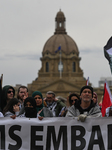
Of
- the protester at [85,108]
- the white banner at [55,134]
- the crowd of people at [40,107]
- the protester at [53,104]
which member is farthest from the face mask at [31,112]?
the protester at [53,104]

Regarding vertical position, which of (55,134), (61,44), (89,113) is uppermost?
(61,44)

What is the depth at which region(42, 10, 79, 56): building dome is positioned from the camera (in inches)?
4220

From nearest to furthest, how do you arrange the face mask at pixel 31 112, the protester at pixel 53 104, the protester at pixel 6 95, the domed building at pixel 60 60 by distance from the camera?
the face mask at pixel 31 112, the protester at pixel 6 95, the protester at pixel 53 104, the domed building at pixel 60 60

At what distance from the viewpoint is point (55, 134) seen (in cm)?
887

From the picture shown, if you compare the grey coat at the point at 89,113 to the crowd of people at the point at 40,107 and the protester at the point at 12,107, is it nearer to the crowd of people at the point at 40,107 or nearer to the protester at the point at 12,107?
the crowd of people at the point at 40,107

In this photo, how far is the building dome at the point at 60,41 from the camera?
10719 cm

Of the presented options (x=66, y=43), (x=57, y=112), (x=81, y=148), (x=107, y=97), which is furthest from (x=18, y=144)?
(x=66, y=43)

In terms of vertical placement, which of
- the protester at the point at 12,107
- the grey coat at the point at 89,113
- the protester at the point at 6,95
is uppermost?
the protester at the point at 6,95

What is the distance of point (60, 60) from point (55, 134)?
98.3 m

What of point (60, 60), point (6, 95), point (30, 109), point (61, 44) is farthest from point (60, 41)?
point (30, 109)

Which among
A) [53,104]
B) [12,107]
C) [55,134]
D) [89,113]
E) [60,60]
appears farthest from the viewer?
[60,60]

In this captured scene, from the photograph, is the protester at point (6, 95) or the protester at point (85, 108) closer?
the protester at point (85, 108)

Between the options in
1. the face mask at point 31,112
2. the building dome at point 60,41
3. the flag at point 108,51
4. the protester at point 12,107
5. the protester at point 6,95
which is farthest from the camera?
the building dome at point 60,41

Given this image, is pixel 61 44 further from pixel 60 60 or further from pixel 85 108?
pixel 85 108
